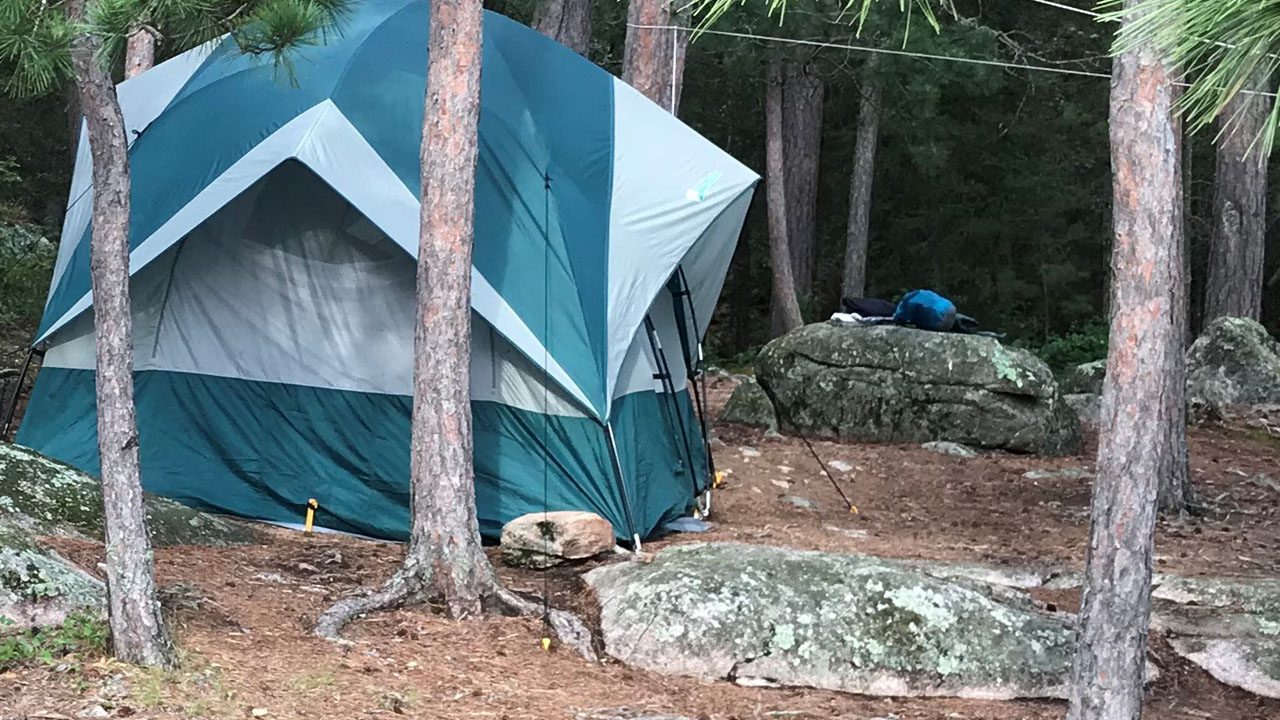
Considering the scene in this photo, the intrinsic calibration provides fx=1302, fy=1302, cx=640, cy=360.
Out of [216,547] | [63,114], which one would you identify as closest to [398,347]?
[216,547]

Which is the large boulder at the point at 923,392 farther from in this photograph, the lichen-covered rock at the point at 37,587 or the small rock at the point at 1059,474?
the lichen-covered rock at the point at 37,587

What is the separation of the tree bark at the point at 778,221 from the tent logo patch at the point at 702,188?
26.4ft

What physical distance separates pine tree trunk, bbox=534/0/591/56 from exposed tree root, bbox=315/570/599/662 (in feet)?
27.7

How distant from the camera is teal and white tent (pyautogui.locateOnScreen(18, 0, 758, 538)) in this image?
21.8 feet

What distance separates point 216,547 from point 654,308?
113 inches

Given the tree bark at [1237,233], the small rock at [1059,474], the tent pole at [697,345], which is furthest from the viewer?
the tree bark at [1237,233]

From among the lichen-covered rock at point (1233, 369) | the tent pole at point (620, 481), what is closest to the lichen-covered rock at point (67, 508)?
the tent pole at point (620, 481)

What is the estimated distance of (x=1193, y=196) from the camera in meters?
18.9

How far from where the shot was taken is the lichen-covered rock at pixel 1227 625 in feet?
16.6

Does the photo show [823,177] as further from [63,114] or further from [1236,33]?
[1236,33]

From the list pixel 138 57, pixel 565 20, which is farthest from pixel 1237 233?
pixel 138 57

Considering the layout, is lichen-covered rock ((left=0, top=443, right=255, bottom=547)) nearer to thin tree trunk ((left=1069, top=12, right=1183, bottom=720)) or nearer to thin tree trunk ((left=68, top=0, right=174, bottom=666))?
thin tree trunk ((left=68, top=0, right=174, bottom=666))

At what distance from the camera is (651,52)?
9766mm

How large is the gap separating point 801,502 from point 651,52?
3.64 m
